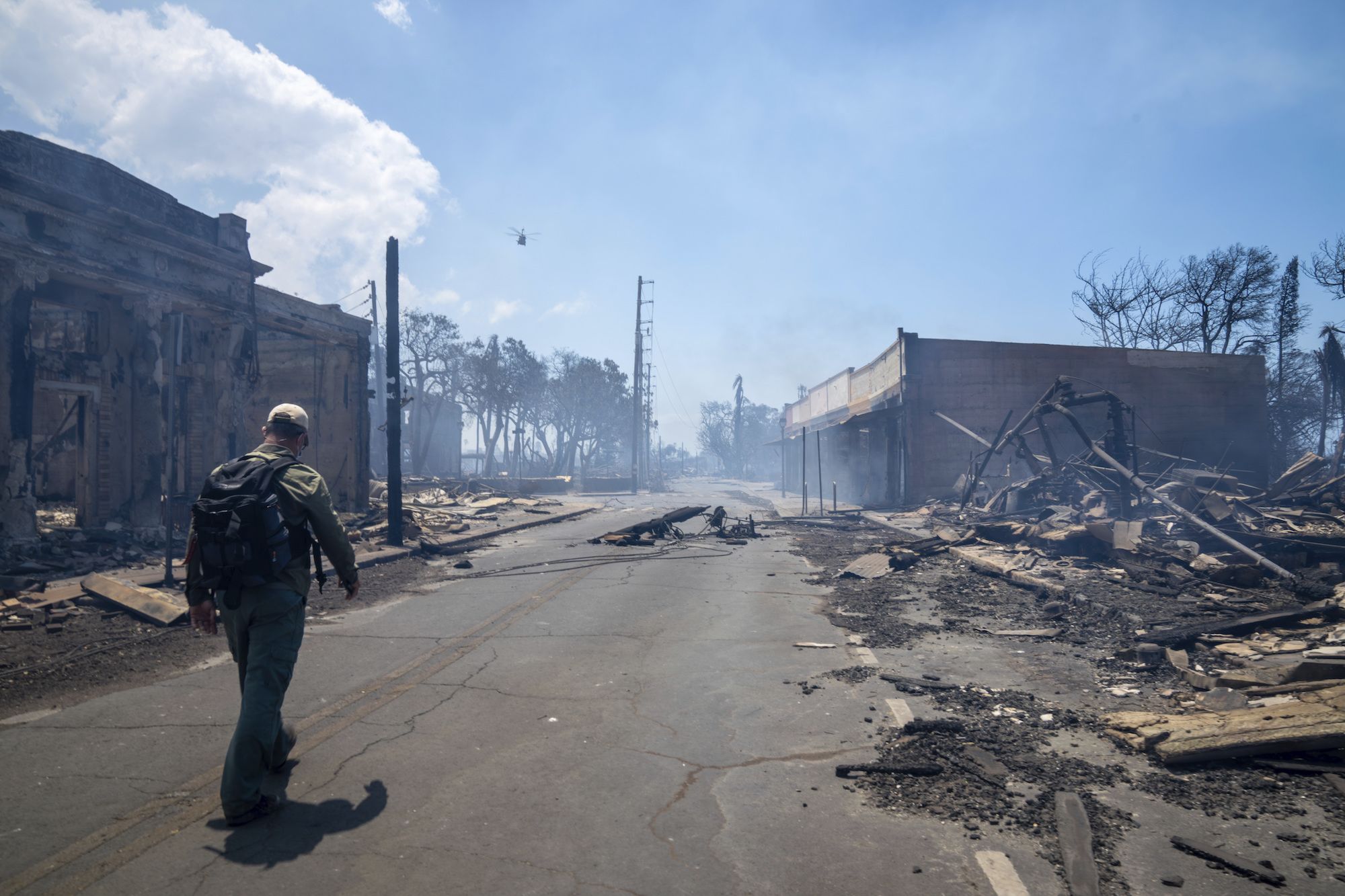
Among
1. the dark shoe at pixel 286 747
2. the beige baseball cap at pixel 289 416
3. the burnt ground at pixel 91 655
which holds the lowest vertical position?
the burnt ground at pixel 91 655

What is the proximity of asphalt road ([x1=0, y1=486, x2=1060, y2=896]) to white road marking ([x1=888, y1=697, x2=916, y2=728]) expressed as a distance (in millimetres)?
92

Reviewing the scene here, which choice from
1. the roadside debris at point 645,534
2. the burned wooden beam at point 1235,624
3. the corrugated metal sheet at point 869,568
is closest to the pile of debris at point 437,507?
the roadside debris at point 645,534

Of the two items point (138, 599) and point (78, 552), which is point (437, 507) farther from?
point (138, 599)

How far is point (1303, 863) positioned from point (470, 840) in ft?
11.4

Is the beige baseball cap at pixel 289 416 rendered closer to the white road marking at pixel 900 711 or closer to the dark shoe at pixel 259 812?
the dark shoe at pixel 259 812

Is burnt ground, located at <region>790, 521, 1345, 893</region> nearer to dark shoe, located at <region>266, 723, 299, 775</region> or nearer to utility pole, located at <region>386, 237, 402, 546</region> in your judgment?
dark shoe, located at <region>266, 723, 299, 775</region>

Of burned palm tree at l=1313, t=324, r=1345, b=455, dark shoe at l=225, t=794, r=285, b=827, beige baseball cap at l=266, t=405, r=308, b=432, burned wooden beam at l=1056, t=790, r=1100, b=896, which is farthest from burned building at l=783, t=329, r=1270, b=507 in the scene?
dark shoe at l=225, t=794, r=285, b=827

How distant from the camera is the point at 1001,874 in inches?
121

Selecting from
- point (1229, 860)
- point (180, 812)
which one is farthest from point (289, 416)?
point (1229, 860)

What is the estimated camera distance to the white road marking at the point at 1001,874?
116 inches

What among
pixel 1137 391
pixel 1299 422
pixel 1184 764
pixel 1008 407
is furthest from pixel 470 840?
pixel 1299 422

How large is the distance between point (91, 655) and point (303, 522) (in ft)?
14.6

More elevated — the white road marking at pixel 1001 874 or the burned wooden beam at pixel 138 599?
Answer: the burned wooden beam at pixel 138 599

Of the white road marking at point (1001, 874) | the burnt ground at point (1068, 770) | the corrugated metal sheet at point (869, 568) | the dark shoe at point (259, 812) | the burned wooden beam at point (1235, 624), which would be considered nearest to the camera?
the white road marking at point (1001, 874)
